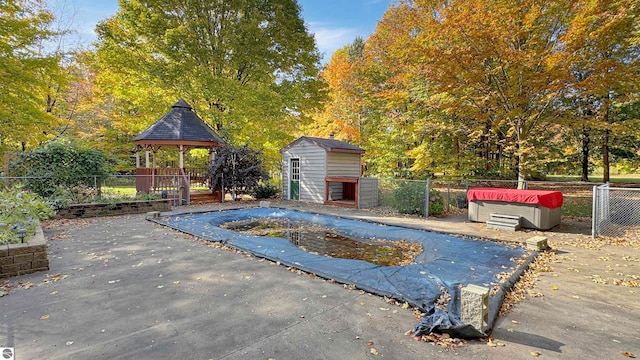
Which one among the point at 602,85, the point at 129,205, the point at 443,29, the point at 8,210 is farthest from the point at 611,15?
the point at 129,205

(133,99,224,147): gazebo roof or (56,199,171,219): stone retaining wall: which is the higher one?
(133,99,224,147): gazebo roof

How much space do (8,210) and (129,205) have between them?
179 inches

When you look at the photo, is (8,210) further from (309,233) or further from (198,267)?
(309,233)

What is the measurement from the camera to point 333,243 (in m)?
6.60

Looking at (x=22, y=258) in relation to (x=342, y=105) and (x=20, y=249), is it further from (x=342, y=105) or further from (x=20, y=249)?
(x=342, y=105)

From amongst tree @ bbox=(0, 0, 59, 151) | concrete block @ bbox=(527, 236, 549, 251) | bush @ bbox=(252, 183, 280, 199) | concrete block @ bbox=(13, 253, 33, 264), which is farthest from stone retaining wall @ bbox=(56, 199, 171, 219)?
concrete block @ bbox=(527, 236, 549, 251)

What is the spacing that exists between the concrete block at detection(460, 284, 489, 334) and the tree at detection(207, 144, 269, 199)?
11.0 meters

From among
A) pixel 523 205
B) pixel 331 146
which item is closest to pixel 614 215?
pixel 523 205

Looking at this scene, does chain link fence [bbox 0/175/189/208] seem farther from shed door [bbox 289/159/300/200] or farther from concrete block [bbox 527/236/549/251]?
concrete block [bbox 527/236/549/251]

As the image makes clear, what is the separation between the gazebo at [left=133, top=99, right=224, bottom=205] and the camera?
11711 mm

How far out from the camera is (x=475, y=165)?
44.5 feet

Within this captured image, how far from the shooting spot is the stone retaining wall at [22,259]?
397 centimetres

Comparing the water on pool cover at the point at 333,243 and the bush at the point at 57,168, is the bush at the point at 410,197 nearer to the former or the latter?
the water on pool cover at the point at 333,243

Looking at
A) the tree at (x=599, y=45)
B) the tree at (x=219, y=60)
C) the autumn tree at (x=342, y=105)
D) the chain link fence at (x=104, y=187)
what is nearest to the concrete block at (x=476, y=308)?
the tree at (x=599, y=45)
